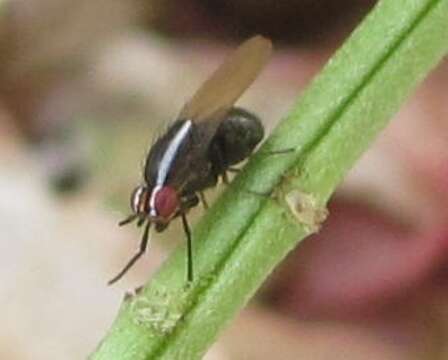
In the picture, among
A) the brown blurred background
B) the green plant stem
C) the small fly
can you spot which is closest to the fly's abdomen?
the small fly

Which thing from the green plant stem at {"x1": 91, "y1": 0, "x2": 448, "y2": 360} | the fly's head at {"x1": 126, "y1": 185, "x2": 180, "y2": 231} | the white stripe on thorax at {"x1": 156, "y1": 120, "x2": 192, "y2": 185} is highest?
the green plant stem at {"x1": 91, "y1": 0, "x2": 448, "y2": 360}

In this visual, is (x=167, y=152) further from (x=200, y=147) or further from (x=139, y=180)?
(x=139, y=180)

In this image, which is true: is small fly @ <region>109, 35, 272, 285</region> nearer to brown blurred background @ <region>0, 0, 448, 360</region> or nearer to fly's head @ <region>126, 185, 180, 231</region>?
fly's head @ <region>126, 185, 180, 231</region>

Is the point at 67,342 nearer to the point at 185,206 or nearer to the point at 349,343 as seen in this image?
the point at 349,343

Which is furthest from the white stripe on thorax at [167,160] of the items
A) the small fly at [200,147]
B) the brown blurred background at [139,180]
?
the brown blurred background at [139,180]

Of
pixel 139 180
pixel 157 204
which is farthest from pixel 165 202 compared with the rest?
pixel 139 180

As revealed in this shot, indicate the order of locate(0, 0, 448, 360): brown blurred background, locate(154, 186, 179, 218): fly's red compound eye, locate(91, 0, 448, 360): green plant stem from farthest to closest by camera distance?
locate(0, 0, 448, 360): brown blurred background → locate(154, 186, 179, 218): fly's red compound eye → locate(91, 0, 448, 360): green plant stem

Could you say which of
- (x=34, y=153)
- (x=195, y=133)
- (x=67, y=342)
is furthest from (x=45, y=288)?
(x=195, y=133)
